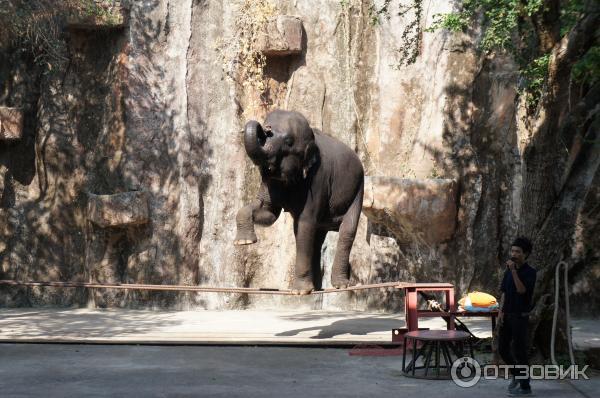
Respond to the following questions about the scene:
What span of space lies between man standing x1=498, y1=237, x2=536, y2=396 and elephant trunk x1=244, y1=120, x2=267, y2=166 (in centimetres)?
301

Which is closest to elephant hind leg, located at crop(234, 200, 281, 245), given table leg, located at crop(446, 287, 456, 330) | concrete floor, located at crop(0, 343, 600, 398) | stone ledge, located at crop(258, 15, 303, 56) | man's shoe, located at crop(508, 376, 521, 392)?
concrete floor, located at crop(0, 343, 600, 398)

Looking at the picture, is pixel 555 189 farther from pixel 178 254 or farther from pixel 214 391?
pixel 178 254

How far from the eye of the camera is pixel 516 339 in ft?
26.1

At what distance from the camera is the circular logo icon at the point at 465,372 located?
8.48 m

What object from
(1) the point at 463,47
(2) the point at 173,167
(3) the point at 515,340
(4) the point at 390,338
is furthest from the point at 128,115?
(3) the point at 515,340

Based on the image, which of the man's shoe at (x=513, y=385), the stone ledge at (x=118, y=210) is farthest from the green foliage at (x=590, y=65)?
the stone ledge at (x=118, y=210)

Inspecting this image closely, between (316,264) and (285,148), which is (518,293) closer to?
(285,148)

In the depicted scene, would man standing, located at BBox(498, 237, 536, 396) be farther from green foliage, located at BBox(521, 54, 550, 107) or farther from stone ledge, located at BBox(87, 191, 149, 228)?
stone ledge, located at BBox(87, 191, 149, 228)

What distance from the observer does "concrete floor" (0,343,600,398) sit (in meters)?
8.10

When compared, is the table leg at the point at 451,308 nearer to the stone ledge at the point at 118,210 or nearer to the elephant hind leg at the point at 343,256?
the elephant hind leg at the point at 343,256

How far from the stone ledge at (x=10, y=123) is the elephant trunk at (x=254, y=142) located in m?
6.82

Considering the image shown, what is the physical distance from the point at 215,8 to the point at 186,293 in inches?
179

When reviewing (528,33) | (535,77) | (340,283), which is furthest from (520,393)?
(528,33)

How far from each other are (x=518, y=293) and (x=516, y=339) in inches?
14.2
